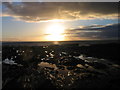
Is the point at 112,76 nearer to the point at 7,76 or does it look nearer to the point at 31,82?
the point at 31,82

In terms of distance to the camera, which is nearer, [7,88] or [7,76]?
[7,88]

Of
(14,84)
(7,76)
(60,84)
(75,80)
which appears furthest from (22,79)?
(75,80)

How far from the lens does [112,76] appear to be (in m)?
13.5

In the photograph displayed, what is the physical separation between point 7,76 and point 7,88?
10.7 ft

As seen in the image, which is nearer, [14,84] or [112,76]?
[14,84]

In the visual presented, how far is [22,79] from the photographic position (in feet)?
41.6

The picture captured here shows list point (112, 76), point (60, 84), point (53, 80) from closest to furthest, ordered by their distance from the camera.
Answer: point (60, 84)
point (53, 80)
point (112, 76)

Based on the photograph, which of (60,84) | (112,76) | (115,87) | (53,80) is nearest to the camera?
(115,87)

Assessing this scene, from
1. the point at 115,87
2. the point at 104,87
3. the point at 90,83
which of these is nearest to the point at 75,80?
the point at 90,83

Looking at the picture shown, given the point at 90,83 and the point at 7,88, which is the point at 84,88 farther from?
the point at 7,88

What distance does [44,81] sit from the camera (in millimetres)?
11891

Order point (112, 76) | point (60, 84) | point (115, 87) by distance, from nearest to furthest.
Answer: point (115, 87) < point (60, 84) < point (112, 76)

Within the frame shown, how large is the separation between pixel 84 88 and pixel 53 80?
10.1ft

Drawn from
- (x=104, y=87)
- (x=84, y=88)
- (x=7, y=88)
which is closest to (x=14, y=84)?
(x=7, y=88)
